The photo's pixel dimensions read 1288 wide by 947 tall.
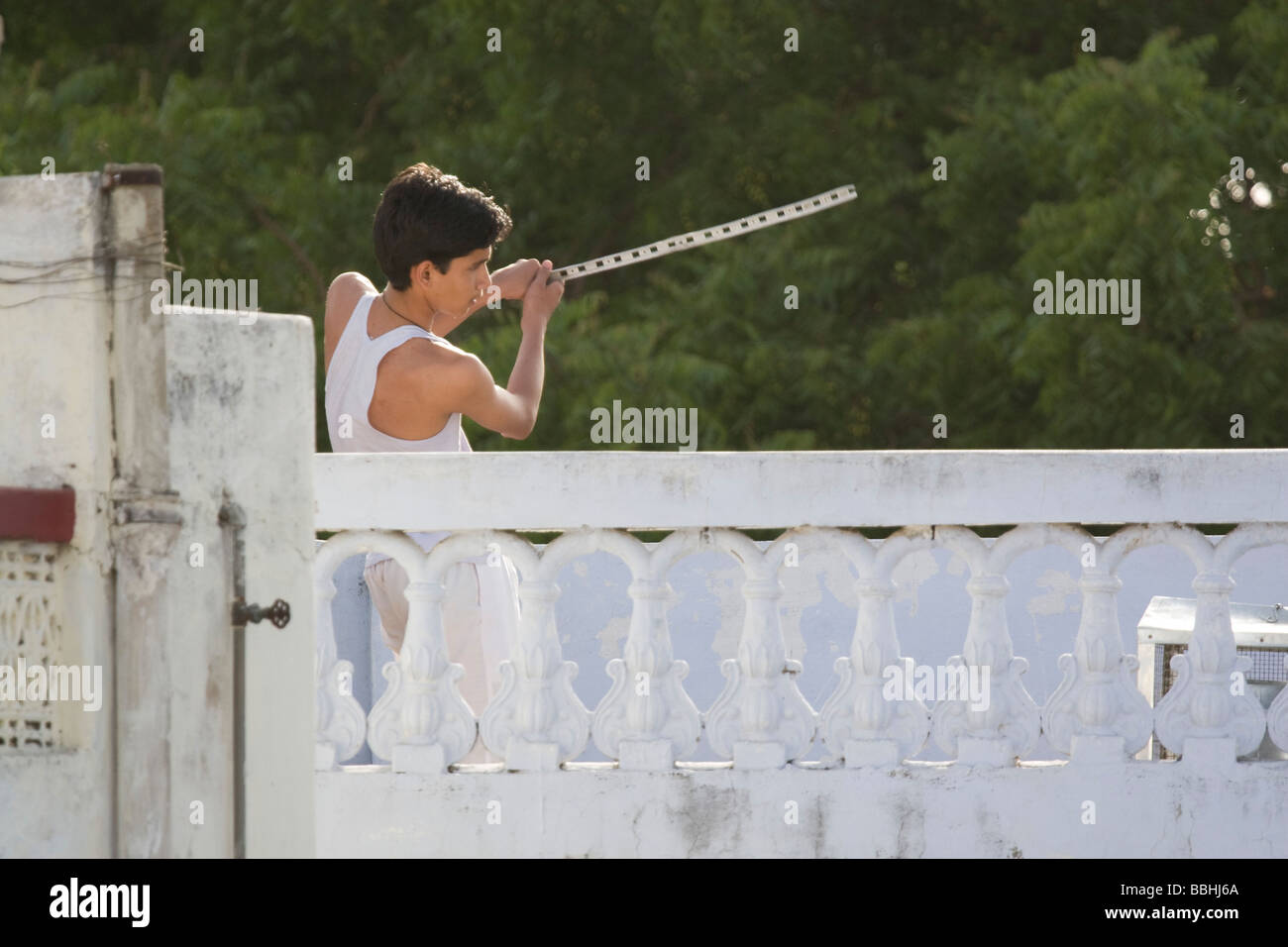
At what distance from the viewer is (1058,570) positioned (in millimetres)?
5738

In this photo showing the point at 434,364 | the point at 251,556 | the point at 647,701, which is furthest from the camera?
the point at 434,364

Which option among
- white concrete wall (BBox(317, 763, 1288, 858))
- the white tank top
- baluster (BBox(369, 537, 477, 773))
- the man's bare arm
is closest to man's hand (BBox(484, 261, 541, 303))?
the man's bare arm

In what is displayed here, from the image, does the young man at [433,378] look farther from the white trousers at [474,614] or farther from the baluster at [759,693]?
the baluster at [759,693]

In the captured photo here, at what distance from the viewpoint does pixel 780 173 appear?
37.4 ft

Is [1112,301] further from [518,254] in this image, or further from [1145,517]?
[1145,517]

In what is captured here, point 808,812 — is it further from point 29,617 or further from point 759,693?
point 29,617

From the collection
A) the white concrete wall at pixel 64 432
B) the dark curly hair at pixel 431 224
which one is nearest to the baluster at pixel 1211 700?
the dark curly hair at pixel 431 224

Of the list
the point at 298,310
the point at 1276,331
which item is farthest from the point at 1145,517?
the point at 298,310

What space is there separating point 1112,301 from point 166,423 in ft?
24.2

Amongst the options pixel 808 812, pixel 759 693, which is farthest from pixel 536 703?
pixel 808 812

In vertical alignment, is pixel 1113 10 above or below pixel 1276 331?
above

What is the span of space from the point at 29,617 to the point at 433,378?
4.09ft

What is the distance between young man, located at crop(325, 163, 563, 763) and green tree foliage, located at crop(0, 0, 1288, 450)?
532cm

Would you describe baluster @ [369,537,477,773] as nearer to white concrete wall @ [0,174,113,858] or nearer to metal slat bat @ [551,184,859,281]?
white concrete wall @ [0,174,113,858]
